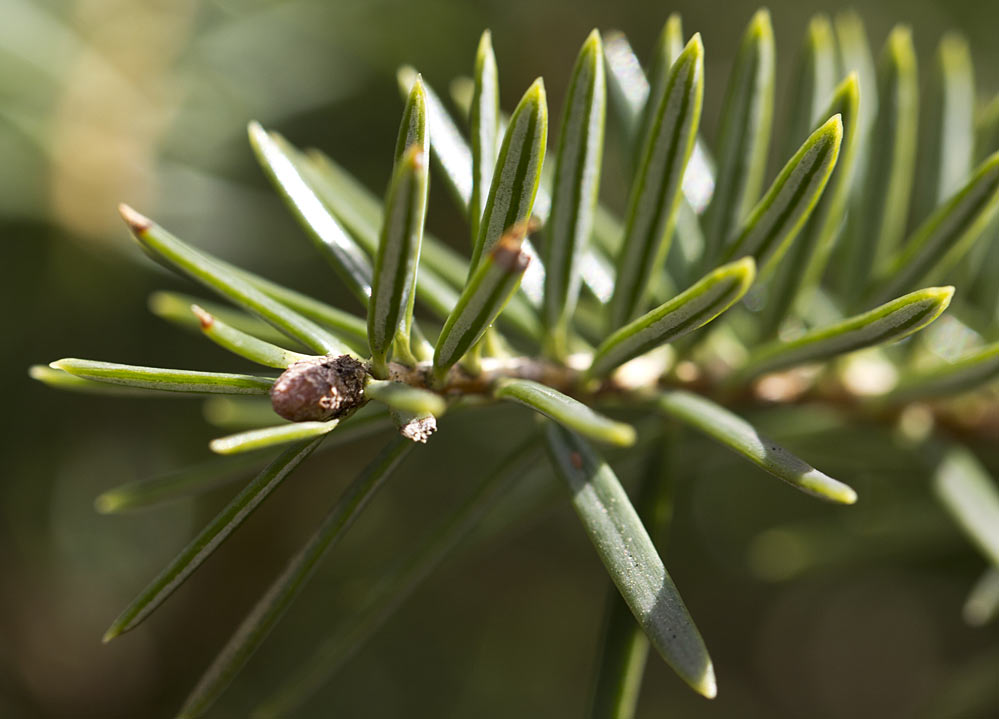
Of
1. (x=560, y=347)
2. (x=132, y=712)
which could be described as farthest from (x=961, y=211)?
(x=132, y=712)

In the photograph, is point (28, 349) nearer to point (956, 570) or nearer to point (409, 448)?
point (409, 448)

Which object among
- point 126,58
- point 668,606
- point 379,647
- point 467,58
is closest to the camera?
point 668,606

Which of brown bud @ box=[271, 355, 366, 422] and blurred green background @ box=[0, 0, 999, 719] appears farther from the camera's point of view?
blurred green background @ box=[0, 0, 999, 719]

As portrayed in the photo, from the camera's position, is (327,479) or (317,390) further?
(327,479)

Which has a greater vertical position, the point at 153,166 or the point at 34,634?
the point at 153,166

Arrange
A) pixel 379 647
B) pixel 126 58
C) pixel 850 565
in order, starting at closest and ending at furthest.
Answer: pixel 850 565
pixel 126 58
pixel 379 647
